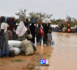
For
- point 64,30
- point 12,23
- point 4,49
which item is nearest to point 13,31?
point 12,23

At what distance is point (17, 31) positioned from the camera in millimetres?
8766

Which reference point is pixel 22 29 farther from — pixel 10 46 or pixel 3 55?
pixel 3 55

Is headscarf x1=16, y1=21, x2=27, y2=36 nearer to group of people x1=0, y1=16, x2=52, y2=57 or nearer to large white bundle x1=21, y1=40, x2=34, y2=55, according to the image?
group of people x1=0, y1=16, x2=52, y2=57

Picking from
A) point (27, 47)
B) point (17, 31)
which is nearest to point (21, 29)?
point (17, 31)

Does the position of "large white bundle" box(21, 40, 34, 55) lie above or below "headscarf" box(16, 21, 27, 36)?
below

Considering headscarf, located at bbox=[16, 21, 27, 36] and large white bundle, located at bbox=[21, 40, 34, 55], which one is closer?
large white bundle, located at bbox=[21, 40, 34, 55]

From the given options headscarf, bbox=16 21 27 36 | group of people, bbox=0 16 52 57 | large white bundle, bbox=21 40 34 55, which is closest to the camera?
group of people, bbox=0 16 52 57

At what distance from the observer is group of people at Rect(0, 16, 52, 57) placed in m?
7.36

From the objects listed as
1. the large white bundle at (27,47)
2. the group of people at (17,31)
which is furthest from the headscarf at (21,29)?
the large white bundle at (27,47)

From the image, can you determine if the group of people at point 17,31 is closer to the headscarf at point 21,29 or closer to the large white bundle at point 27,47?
the headscarf at point 21,29

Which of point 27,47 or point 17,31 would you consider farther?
point 17,31

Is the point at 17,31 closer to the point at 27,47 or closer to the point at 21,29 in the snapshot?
the point at 21,29

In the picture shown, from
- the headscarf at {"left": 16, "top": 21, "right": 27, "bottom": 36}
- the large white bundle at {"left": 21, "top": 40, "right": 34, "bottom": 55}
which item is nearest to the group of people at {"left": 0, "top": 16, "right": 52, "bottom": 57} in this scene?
the headscarf at {"left": 16, "top": 21, "right": 27, "bottom": 36}

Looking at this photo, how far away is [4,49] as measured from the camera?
7316 millimetres
